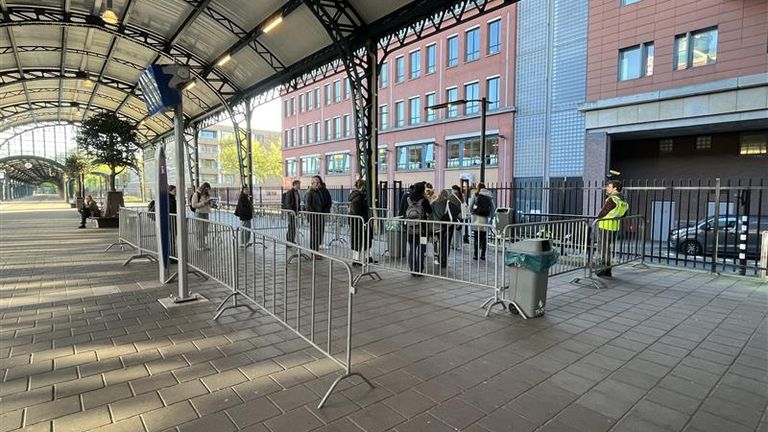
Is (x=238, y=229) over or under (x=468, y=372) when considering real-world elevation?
over

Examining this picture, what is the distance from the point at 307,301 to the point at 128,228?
713 cm

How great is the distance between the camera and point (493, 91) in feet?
88.9

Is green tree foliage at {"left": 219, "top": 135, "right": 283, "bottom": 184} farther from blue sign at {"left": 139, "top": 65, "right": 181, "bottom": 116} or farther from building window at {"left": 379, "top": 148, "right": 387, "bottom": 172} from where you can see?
blue sign at {"left": 139, "top": 65, "right": 181, "bottom": 116}

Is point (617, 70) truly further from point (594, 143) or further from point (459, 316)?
point (459, 316)

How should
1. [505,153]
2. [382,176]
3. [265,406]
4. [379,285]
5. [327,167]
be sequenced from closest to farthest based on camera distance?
[265,406], [379,285], [505,153], [382,176], [327,167]

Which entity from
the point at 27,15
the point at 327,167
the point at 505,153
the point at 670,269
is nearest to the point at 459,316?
the point at 670,269

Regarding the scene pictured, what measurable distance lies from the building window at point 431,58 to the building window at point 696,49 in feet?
53.1

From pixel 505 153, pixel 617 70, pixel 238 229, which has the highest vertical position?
pixel 617 70

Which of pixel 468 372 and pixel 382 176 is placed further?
pixel 382 176

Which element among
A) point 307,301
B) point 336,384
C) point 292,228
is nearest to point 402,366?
point 336,384

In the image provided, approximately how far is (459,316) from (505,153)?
881 inches

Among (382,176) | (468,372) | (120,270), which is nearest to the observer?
(468,372)

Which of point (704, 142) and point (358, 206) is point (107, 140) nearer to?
point (358, 206)

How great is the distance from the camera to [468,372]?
3.77 m
